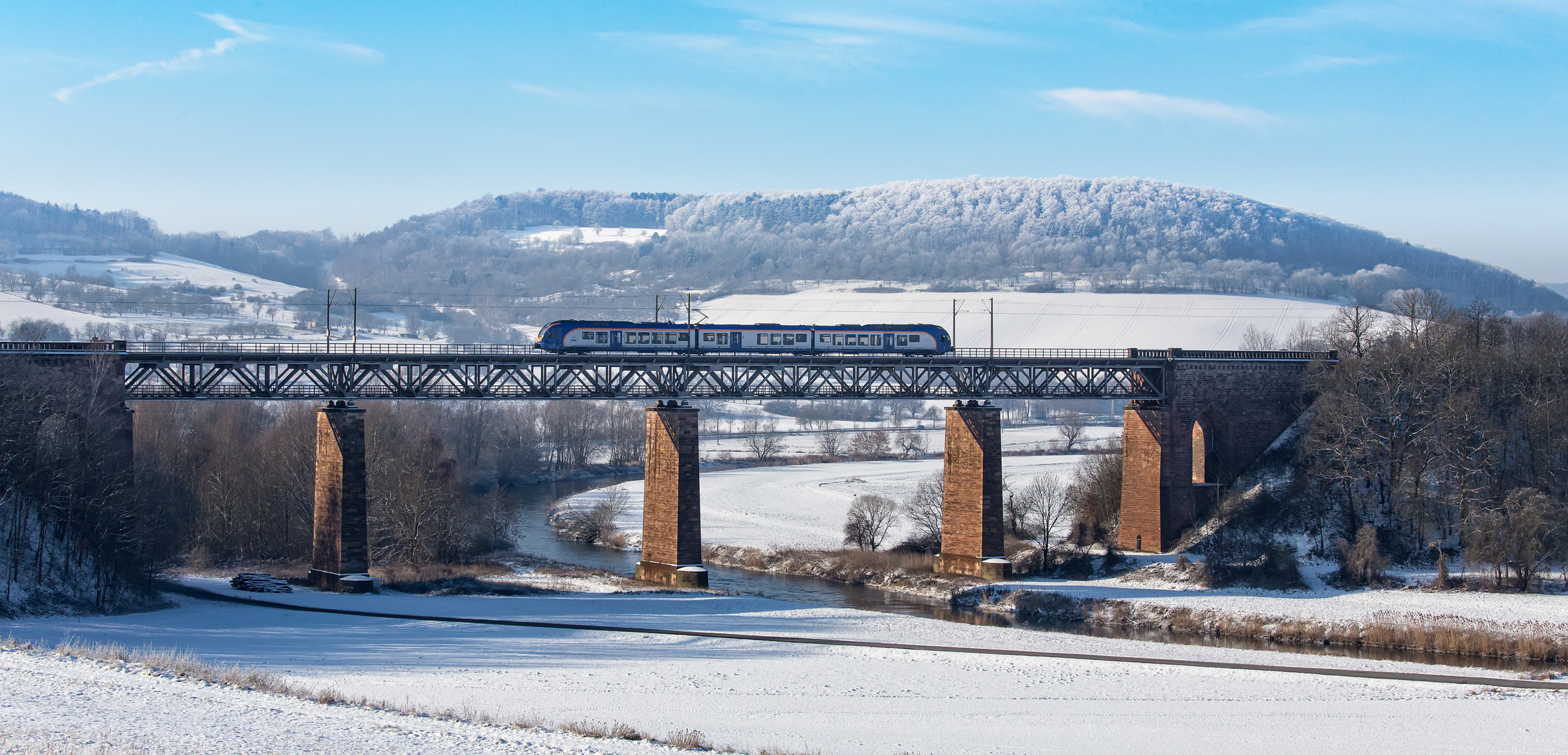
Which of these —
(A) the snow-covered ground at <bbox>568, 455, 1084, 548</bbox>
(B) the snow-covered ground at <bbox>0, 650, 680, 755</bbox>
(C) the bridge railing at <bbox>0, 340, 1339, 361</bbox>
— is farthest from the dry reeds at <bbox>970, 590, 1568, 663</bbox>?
(B) the snow-covered ground at <bbox>0, 650, 680, 755</bbox>

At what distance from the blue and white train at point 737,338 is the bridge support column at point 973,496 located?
5.20 m

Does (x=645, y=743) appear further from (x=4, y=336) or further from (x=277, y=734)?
(x=4, y=336)

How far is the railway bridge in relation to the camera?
51656 mm

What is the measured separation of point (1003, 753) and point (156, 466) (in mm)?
54087

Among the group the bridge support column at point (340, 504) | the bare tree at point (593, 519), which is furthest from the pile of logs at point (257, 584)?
the bare tree at point (593, 519)

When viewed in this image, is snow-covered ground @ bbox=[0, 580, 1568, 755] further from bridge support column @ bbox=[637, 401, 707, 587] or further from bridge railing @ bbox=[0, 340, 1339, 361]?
bridge railing @ bbox=[0, 340, 1339, 361]

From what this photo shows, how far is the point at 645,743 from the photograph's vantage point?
22078mm

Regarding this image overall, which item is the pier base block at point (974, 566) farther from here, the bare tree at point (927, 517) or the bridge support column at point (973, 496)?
the bare tree at point (927, 517)

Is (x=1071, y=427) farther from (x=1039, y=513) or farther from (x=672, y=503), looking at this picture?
(x=672, y=503)

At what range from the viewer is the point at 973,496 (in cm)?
5806

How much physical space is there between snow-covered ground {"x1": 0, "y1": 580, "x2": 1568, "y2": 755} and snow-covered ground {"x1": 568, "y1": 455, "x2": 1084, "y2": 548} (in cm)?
3192

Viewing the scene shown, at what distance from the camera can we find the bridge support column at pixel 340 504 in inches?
2002

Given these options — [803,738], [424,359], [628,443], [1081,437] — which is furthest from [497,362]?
[1081,437]

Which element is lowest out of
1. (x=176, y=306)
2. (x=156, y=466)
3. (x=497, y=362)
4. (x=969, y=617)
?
(x=969, y=617)
